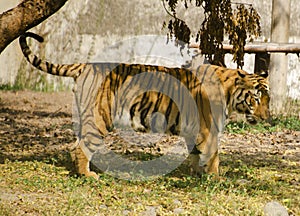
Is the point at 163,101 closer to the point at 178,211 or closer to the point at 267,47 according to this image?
the point at 178,211

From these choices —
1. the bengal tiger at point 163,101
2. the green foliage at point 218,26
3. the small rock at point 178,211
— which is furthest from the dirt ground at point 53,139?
Result: the small rock at point 178,211

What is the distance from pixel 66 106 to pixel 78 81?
20.8ft

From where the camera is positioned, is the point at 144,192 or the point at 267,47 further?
the point at 267,47

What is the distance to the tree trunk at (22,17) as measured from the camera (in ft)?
17.4

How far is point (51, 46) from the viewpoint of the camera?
13836mm

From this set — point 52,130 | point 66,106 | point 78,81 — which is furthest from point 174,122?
point 66,106

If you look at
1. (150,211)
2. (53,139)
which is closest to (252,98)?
(150,211)

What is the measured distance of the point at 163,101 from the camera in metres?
5.49

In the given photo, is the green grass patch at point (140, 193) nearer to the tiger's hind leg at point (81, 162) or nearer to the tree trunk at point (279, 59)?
the tiger's hind leg at point (81, 162)

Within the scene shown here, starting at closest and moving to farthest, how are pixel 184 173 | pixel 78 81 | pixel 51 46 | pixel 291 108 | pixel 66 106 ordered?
pixel 78 81 → pixel 184 173 → pixel 291 108 → pixel 66 106 → pixel 51 46

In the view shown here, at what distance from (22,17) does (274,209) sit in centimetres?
282

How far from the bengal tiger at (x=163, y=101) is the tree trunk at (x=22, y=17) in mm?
190

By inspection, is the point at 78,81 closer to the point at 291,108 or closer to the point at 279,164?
the point at 279,164

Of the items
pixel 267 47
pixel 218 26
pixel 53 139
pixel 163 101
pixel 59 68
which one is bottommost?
pixel 53 139
